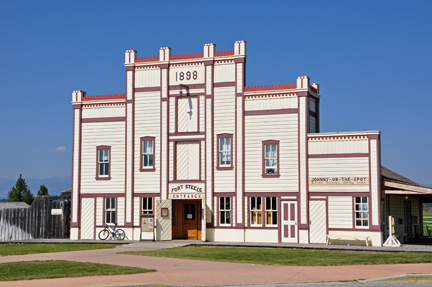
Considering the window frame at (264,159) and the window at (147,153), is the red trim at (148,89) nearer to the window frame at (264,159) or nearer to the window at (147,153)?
the window at (147,153)

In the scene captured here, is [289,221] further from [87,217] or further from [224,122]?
[87,217]

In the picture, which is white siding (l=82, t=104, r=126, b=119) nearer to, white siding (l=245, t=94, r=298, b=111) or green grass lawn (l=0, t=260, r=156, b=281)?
white siding (l=245, t=94, r=298, b=111)

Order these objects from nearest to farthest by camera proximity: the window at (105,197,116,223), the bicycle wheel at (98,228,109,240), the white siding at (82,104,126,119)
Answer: the bicycle wheel at (98,228,109,240), the window at (105,197,116,223), the white siding at (82,104,126,119)

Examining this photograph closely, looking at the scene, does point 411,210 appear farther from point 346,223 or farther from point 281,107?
point 281,107

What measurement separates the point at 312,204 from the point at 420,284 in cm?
1384

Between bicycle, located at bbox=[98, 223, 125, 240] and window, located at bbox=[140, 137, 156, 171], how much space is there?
144 inches

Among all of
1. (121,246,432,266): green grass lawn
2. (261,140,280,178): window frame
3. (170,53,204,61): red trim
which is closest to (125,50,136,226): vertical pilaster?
(170,53,204,61): red trim

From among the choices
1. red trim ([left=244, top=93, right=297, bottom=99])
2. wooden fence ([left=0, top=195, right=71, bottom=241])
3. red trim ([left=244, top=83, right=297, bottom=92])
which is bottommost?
wooden fence ([left=0, top=195, right=71, bottom=241])

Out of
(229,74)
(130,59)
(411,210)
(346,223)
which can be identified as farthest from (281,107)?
(411,210)

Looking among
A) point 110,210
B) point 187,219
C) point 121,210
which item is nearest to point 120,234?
point 121,210

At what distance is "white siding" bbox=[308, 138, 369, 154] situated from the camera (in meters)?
27.3

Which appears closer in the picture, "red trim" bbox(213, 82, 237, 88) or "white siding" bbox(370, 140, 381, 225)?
"white siding" bbox(370, 140, 381, 225)

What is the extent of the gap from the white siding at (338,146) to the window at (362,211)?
93.4 inches

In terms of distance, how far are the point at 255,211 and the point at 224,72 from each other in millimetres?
7564
